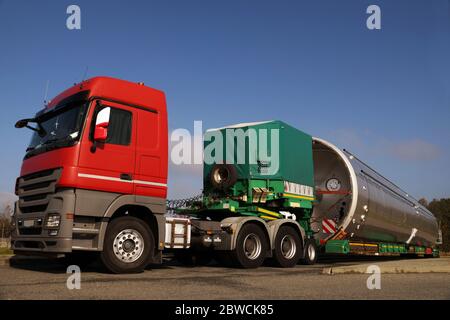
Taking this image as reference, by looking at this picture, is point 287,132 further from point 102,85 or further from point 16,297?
point 16,297

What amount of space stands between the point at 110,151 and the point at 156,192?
1184mm

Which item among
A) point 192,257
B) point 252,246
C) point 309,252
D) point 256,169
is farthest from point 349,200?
point 192,257

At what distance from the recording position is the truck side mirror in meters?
7.46

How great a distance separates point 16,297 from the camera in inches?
205

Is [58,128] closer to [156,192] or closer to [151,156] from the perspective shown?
[151,156]

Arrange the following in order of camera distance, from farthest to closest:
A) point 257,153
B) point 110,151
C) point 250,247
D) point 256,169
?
1. point 257,153
2. point 256,169
3. point 250,247
4. point 110,151

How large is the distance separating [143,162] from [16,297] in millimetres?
3525

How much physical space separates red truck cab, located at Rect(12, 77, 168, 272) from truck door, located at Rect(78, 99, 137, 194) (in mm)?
16

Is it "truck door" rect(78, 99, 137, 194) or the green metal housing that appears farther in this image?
the green metal housing

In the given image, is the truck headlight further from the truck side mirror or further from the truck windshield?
the truck side mirror

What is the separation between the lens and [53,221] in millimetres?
7355

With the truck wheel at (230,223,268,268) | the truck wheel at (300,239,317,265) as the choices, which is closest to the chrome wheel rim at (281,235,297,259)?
the truck wheel at (230,223,268,268)

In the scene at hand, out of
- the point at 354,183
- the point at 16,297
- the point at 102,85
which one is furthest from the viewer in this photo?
the point at 354,183
